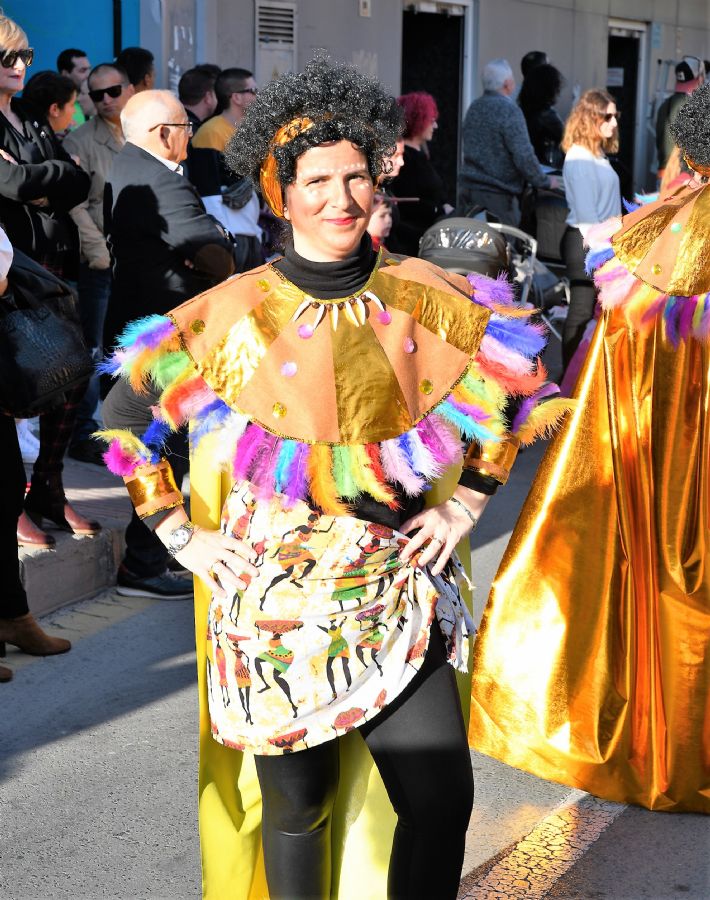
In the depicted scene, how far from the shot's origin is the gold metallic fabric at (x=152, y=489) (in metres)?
2.35

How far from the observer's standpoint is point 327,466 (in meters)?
2.24

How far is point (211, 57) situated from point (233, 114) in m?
3.05

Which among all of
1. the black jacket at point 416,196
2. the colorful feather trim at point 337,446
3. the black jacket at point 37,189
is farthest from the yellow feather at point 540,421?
the black jacket at point 416,196

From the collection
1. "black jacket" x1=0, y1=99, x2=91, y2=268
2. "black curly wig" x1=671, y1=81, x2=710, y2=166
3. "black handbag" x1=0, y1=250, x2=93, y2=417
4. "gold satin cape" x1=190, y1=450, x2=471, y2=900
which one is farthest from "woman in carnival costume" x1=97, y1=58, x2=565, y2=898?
"black jacket" x1=0, y1=99, x2=91, y2=268

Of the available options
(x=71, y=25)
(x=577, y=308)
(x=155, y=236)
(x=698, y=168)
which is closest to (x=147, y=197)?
(x=155, y=236)

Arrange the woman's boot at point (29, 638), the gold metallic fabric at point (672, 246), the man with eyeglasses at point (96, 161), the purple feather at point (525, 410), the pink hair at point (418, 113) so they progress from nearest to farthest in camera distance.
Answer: the purple feather at point (525, 410), the gold metallic fabric at point (672, 246), the woman's boot at point (29, 638), the man with eyeglasses at point (96, 161), the pink hair at point (418, 113)

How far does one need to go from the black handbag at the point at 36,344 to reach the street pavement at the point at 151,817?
36.5 inches

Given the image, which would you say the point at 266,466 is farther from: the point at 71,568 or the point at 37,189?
the point at 37,189

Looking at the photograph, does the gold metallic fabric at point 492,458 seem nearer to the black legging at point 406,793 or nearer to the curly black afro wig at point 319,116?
the black legging at point 406,793

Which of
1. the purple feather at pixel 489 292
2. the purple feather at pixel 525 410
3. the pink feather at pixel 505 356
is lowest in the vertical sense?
the purple feather at pixel 525 410

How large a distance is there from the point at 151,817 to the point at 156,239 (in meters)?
2.46

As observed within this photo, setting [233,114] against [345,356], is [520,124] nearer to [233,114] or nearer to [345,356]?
[233,114]

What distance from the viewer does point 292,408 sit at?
2.26 m

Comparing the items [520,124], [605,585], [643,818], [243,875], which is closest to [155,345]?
[243,875]
